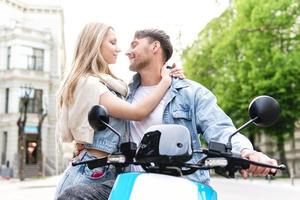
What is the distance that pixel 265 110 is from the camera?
2.29 metres

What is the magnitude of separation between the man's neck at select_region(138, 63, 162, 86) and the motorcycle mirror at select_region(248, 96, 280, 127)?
2.92 feet

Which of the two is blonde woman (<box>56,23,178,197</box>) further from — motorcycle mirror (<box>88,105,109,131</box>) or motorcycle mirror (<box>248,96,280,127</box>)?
motorcycle mirror (<box>248,96,280,127</box>)

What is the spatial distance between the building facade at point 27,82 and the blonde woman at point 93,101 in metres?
38.2

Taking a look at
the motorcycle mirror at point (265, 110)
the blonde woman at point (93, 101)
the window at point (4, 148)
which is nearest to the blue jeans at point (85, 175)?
the blonde woman at point (93, 101)

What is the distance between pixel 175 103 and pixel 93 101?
438 millimetres

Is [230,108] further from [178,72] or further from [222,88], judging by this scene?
[178,72]

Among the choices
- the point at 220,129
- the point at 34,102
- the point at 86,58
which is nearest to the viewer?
the point at 220,129

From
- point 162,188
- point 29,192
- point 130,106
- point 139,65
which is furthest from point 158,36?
point 29,192

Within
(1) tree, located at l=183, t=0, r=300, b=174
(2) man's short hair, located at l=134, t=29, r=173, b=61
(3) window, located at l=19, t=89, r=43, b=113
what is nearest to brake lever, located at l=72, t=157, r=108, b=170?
(2) man's short hair, located at l=134, t=29, r=173, b=61

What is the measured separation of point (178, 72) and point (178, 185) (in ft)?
3.72

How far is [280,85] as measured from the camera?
29734 millimetres

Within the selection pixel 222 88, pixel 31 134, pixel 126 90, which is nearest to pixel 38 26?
pixel 31 134

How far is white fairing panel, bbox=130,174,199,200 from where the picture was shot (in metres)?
1.99

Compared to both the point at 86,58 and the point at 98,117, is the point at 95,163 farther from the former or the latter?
the point at 86,58
